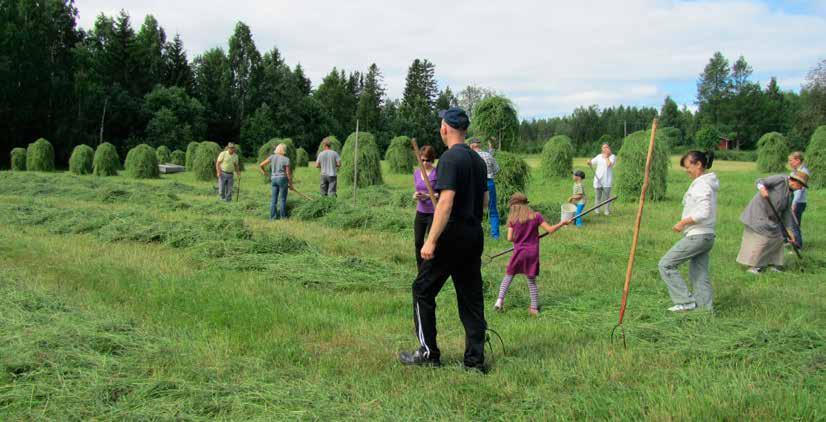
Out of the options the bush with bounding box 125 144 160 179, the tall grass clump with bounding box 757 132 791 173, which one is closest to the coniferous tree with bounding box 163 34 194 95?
the bush with bounding box 125 144 160 179

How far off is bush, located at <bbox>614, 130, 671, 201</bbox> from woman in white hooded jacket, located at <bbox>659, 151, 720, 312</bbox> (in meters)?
11.5

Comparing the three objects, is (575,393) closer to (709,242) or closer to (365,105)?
(709,242)

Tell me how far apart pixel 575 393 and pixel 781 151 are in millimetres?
31434

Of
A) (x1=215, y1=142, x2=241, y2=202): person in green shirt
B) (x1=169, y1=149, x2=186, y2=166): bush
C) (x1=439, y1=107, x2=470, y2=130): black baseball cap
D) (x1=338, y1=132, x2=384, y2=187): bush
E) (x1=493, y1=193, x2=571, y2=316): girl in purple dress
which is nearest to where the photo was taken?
(x1=439, y1=107, x2=470, y2=130): black baseball cap

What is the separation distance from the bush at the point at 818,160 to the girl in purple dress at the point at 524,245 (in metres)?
20.1

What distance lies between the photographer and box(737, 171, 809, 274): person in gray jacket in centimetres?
784

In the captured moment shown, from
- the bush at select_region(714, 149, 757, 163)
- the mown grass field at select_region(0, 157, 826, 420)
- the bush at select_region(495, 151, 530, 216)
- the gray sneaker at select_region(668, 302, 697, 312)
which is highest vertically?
the bush at select_region(714, 149, 757, 163)

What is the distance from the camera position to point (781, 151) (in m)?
29.6

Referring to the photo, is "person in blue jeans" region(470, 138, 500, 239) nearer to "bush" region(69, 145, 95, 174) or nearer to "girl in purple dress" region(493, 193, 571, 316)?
"girl in purple dress" region(493, 193, 571, 316)

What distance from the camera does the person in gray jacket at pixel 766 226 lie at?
7.84 metres

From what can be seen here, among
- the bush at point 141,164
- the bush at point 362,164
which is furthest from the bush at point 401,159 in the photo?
the bush at point 141,164

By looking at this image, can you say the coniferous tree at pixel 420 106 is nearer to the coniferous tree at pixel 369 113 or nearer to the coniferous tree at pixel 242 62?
the coniferous tree at pixel 369 113

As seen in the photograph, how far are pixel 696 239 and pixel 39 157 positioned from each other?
34768 mm

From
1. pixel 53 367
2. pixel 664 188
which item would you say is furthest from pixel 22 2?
pixel 53 367
